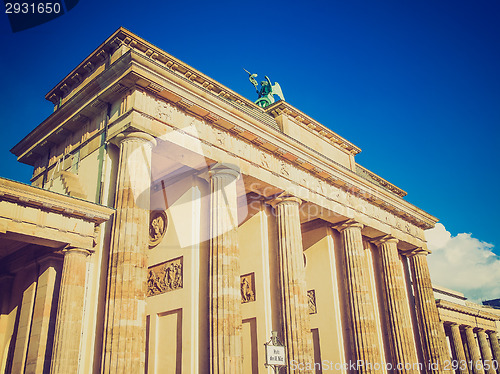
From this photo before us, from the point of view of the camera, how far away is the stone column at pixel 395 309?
72.3ft

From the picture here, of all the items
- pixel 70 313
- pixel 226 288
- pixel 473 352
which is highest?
pixel 226 288

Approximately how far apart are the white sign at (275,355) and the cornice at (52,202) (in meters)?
5.82

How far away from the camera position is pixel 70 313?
39.6 feet

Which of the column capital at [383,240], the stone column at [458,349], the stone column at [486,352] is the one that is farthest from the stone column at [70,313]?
the stone column at [486,352]

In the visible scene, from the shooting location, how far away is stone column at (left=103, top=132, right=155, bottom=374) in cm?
1102

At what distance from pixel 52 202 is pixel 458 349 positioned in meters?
31.1

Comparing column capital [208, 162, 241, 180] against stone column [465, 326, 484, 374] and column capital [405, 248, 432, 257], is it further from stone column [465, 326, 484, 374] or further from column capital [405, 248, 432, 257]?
stone column [465, 326, 484, 374]

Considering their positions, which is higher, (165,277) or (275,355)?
(165,277)

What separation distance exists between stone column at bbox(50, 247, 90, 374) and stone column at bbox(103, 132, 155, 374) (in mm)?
1287

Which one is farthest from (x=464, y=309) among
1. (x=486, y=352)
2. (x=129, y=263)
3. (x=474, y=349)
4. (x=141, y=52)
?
(x=129, y=263)

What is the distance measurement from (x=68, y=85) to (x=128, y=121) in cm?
757

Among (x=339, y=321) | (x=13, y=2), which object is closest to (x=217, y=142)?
(x=13, y=2)

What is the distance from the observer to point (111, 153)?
45.6 ft

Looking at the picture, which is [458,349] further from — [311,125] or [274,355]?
[274,355]
